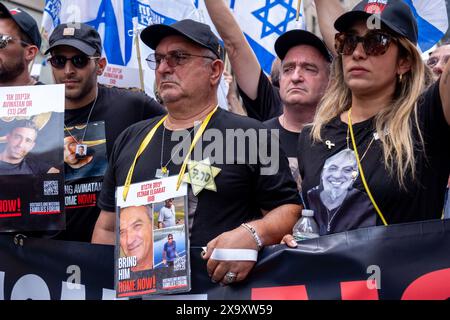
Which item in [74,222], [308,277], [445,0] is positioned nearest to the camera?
[308,277]

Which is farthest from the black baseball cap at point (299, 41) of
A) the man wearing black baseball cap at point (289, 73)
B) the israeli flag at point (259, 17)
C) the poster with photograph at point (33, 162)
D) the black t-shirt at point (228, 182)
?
the poster with photograph at point (33, 162)

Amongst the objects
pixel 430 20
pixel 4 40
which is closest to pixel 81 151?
pixel 4 40

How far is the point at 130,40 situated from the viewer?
6344 mm

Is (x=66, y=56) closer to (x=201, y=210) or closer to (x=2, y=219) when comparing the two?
(x=2, y=219)

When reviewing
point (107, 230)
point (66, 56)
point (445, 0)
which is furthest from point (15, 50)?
point (445, 0)

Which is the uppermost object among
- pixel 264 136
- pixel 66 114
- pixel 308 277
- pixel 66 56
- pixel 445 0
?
pixel 445 0

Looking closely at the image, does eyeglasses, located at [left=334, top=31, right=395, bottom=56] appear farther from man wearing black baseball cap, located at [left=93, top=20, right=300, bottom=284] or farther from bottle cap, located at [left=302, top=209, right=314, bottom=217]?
bottle cap, located at [left=302, top=209, right=314, bottom=217]

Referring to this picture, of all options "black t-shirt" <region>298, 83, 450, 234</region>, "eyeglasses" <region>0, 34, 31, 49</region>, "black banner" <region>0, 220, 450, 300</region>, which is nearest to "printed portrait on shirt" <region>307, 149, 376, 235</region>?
"black t-shirt" <region>298, 83, 450, 234</region>

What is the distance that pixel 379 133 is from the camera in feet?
11.4

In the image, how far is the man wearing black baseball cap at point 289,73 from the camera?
4.79 meters

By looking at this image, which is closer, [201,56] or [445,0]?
[201,56]

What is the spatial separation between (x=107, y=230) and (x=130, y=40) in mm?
2663

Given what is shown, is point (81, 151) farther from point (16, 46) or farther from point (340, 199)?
point (340, 199)

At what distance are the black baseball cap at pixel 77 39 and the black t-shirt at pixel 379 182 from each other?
2.00 metres
